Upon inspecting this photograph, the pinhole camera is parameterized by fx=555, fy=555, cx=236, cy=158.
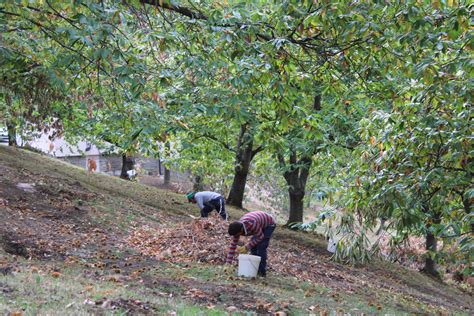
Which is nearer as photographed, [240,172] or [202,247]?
[202,247]

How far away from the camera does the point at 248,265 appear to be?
9.10 m

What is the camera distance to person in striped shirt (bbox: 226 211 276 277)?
895cm

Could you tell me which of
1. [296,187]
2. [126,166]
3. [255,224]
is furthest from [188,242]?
[126,166]

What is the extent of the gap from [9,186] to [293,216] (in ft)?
31.8

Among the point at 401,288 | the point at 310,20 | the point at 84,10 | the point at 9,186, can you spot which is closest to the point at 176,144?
the point at 9,186

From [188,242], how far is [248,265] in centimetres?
247

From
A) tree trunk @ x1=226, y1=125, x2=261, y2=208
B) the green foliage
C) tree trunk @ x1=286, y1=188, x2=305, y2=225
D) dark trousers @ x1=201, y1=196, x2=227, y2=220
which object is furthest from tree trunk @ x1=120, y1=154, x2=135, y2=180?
the green foliage

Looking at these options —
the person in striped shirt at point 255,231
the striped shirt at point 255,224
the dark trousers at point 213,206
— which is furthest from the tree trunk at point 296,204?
the striped shirt at point 255,224

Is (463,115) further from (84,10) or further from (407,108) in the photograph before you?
(84,10)

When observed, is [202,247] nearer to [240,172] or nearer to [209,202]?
[209,202]

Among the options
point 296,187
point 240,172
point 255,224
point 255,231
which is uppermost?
point 240,172

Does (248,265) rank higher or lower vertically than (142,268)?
higher

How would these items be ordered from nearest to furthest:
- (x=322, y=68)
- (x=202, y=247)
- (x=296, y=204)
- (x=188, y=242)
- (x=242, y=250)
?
(x=322, y=68), (x=242, y=250), (x=202, y=247), (x=188, y=242), (x=296, y=204)

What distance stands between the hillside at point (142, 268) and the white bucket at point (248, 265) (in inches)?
5.3
